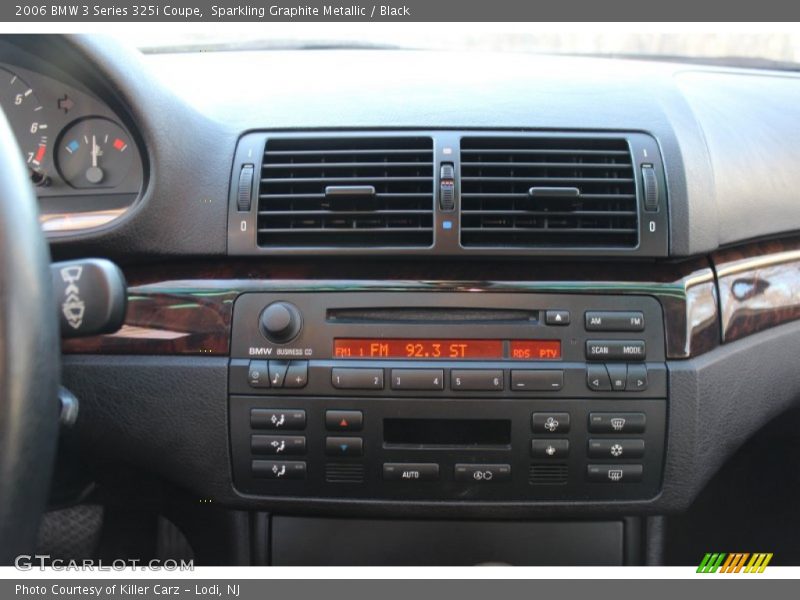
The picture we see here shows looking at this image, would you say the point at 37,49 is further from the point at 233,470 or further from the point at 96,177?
the point at 233,470

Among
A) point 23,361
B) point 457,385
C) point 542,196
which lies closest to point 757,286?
point 542,196

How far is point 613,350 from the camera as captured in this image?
1583 millimetres

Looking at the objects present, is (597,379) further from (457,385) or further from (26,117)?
(26,117)

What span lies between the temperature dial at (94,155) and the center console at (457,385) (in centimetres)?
41

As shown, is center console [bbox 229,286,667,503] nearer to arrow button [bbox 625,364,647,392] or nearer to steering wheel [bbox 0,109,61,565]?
arrow button [bbox 625,364,647,392]

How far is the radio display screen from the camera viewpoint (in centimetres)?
159

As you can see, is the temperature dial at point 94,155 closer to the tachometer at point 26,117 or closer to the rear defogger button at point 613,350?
the tachometer at point 26,117

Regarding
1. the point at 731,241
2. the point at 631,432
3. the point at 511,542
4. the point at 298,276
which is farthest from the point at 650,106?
the point at 511,542

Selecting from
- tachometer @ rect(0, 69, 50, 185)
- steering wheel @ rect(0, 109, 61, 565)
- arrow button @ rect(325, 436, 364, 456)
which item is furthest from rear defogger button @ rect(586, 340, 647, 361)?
tachometer @ rect(0, 69, 50, 185)

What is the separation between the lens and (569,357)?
5.19ft

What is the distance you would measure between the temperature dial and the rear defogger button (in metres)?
1.07

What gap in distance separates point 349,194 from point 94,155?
1.99ft

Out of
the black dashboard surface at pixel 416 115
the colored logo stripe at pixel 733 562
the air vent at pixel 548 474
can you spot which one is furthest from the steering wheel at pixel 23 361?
the colored logo stripe at pixel 733 562

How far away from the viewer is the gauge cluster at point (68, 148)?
1.68 metres
